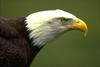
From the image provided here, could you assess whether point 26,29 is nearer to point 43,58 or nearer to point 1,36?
point 1,36

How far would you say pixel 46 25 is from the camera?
2781 mm

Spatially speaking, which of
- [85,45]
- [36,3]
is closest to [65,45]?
[85,45]

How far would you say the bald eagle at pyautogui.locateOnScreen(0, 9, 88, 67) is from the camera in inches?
104

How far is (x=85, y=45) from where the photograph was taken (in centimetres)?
431

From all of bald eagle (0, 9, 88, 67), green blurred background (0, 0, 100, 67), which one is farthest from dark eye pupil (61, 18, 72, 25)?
green blurred background (0, 0, 100, 67)

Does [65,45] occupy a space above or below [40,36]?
below

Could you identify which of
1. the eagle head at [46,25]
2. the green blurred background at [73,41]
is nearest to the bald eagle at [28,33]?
the eagle head at [46,25]

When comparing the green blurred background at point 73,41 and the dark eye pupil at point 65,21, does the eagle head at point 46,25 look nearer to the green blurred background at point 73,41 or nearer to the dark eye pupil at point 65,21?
the dark eye pupil at point 65,21

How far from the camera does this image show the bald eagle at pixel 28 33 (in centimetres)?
264

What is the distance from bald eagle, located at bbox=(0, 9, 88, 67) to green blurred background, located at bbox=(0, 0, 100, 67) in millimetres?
1387

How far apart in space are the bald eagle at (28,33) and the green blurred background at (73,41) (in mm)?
1387

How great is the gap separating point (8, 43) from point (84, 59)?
1.80 metres

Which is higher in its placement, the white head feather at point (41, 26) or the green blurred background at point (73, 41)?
the white head feather at point (41, 26)

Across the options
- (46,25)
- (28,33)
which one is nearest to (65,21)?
(46,25)
